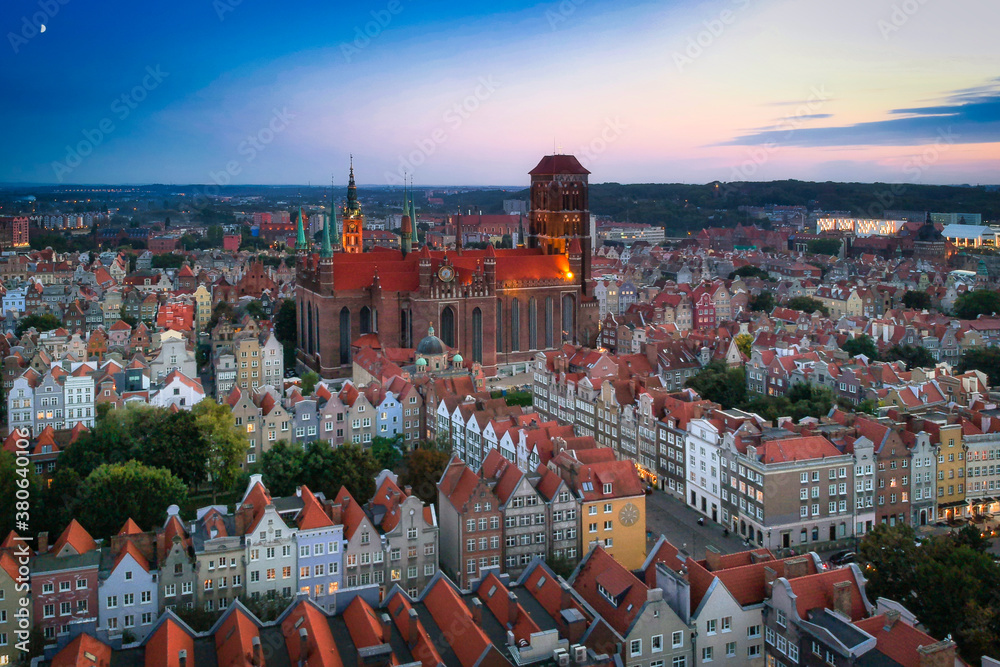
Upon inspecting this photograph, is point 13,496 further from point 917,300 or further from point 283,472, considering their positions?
point 917,300

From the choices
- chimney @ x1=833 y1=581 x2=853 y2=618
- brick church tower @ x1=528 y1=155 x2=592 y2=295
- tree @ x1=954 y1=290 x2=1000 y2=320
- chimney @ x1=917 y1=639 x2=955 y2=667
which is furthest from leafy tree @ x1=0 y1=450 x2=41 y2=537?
tree @ x1=954 y1=290 x2=1000 y2=320

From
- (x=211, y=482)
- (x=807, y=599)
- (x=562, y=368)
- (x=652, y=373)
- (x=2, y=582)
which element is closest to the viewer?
(x=807, y=599)

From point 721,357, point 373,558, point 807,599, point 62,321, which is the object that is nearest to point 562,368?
point 721,357

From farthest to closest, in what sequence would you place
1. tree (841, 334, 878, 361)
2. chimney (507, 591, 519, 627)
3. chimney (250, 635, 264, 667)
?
1. tree (841, 334, 878, 361)
2. chimney (507, 591, 519, 627)
3. chimney (250, 635, 264, 667)

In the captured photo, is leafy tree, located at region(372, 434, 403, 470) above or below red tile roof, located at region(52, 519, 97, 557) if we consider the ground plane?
below

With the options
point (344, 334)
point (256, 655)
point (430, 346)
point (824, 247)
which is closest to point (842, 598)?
point (256, 655)

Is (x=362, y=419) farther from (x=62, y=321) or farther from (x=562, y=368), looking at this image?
(x=62, y=321)

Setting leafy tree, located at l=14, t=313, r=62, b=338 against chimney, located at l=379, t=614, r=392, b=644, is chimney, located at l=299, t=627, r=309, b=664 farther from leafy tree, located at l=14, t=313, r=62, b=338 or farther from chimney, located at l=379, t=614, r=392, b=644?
leafy tree, located at l=14, t=313, r=62, b=338
